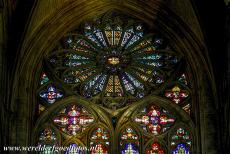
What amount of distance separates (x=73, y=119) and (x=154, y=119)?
233cm

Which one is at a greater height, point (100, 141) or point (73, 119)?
point (73, 119)

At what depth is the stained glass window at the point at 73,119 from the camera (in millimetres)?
32906

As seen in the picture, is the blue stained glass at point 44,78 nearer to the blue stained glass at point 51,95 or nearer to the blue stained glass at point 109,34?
the blue stained glass at point 51,95

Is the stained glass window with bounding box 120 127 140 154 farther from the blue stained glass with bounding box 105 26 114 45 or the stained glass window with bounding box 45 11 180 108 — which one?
the blue stained glass with bounding box 105 26 114 45

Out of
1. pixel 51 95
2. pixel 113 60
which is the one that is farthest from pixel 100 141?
pixel 113 60

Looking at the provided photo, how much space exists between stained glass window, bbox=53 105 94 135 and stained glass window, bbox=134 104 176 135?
1.44 metres

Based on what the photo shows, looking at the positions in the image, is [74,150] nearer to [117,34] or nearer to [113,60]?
[113,60]

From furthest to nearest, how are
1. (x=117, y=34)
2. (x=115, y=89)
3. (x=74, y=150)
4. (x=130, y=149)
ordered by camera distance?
(x=117, y=34) → (x=115, y=89) → (x=130, y=149) → (x=74, y=150)

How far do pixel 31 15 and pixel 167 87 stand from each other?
14.6ft

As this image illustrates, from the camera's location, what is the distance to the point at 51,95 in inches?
1319

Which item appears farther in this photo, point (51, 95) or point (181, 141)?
point (51, 95)

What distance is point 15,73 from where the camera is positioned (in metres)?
32.9

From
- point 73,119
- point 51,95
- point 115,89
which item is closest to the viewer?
point 73,119

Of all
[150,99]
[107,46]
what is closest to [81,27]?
[107,46]
